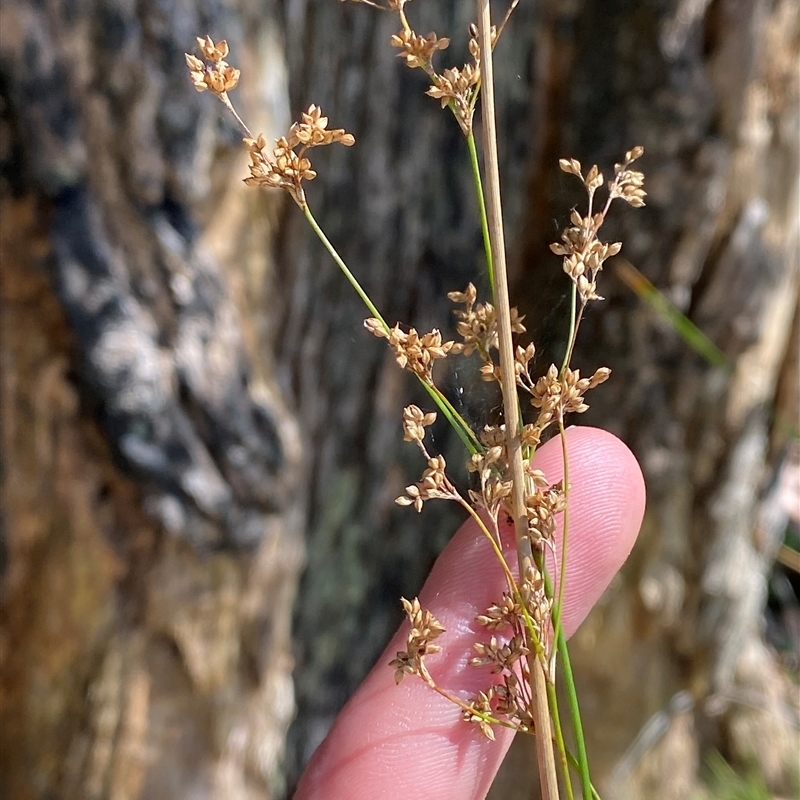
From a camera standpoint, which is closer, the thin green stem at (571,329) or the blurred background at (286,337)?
the thin green stem at (571,329)

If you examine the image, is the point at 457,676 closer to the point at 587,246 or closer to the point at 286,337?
the point at 587,246

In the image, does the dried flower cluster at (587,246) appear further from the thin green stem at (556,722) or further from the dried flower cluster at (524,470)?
the thin green stem at (556,722)

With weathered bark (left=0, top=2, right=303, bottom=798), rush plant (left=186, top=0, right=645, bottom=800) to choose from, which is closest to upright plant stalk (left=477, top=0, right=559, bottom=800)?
rush plant (left=186, top=0, right=645, bottom=800)

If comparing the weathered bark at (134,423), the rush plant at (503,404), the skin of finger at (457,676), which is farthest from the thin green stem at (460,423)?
the weathered bark at (134,423)

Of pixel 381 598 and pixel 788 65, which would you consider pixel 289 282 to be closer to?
pixel 381 598

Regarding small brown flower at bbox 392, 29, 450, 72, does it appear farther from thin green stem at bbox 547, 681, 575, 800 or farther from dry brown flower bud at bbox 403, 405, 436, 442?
thin green stem at bbox 547, 681, 575, 800

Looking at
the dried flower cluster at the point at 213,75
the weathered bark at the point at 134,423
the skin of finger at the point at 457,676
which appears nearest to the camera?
the dried flower cluster at the point at 213,75

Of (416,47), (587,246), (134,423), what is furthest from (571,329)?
(134,423)
